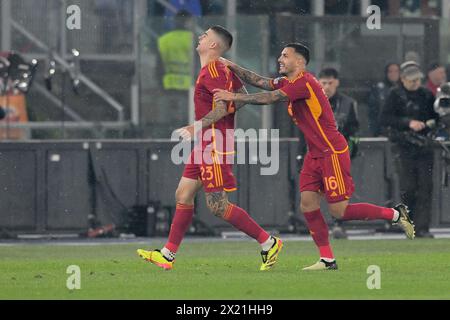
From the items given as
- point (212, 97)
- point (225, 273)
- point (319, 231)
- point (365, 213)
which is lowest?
point (225, 273)

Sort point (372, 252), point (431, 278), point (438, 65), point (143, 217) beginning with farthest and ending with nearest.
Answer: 1. point (438, 65)
2. point (143, 217)
3. point (372, 252)
4. point (431, 278)

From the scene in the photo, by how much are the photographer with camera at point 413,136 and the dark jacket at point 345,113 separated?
51cm

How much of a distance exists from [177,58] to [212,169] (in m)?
8.17

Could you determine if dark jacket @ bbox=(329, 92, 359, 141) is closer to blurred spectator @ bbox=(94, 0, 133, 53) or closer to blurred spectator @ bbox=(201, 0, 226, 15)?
blurred spectator @ bbox=(94, 0, 133, 53)

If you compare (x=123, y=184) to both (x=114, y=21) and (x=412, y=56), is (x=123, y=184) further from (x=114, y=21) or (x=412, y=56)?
(x=412, y=56)

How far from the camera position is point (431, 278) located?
14.7 m

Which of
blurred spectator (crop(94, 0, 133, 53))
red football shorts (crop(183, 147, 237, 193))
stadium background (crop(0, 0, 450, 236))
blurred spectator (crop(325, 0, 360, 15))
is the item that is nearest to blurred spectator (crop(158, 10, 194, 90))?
stadium background (crop(0, 0, 450, 236))

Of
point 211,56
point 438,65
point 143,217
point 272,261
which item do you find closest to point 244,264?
point 272,261

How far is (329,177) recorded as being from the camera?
1550 cm

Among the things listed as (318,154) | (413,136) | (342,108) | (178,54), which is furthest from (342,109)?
(318,154)

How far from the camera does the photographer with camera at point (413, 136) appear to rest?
2111cm

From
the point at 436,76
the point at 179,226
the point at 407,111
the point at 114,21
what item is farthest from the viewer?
the point at 114,21

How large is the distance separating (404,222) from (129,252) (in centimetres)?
414

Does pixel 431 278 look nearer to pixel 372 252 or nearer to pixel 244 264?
pixel 244 264
